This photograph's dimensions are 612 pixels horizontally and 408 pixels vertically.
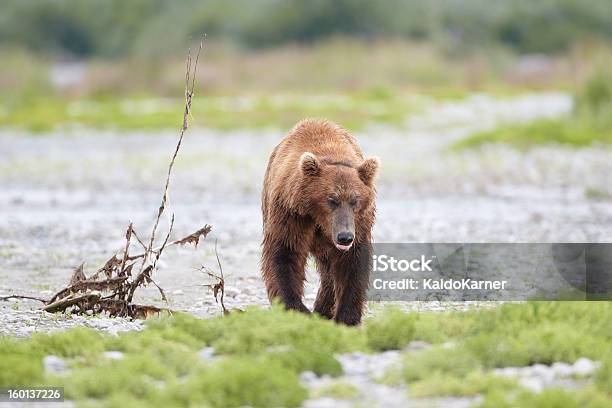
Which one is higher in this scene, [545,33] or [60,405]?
[545,33]

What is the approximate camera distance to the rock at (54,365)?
6201 mm

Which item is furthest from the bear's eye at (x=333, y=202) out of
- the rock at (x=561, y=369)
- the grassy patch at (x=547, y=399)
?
the grassy patch at (x=547, y=399)

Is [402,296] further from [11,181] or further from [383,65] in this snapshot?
[383,65]

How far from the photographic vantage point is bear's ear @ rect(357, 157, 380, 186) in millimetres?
7547

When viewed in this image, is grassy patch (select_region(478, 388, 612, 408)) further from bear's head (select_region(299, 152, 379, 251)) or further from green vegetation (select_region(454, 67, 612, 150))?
green vegetation (select_region(454, 67, 612, 150))

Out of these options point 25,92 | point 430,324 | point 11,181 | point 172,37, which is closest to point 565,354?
point 430,324

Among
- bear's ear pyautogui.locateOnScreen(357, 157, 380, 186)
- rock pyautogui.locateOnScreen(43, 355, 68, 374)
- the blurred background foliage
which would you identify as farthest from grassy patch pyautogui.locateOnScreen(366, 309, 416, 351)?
the blurred background foliage

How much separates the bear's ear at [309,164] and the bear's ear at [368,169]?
0.29 meters

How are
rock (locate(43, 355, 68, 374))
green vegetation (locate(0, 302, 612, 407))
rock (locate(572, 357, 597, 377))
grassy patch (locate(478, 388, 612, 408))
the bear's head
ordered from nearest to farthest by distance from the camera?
grassy patch (locate(478, 388, 612, 408)) → green vegetation (locate(0, 302, 612, 407)) → rock (locate(572, 357, 597, 377)) → rock (locate(43, 355, 68, 374)) → the bear's head

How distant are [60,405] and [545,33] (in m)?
56.1

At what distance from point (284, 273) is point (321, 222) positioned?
1.47ft

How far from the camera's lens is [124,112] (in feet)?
98.6

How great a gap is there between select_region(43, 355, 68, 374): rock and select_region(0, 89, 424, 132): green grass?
19304 mm

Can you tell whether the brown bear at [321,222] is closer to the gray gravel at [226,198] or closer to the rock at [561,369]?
the gray gravel at [226,198]
